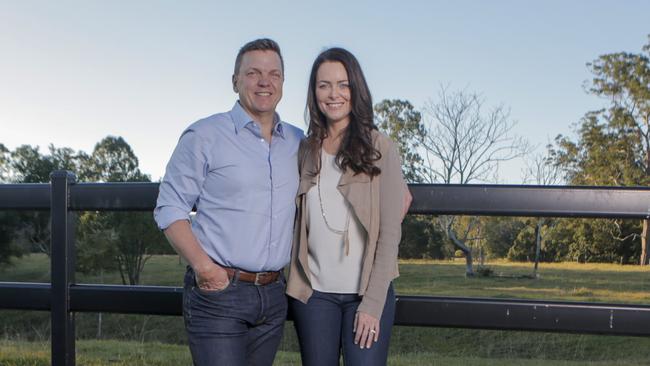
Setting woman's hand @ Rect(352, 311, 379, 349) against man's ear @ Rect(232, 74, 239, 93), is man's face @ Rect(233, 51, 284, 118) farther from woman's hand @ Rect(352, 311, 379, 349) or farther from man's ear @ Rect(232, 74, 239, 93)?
woman's hand @ Rect(352, 311, 379, 349)

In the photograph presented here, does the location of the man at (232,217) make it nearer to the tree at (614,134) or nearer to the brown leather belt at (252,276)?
the brown leather belt at (252,276)

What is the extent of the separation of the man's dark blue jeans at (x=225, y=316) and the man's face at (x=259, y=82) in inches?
23.3

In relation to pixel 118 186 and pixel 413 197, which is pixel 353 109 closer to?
pixel 413 197

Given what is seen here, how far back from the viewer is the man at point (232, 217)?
2221 mm

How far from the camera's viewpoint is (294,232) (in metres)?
2.37

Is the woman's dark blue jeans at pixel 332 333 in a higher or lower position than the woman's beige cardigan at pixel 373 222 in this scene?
lower

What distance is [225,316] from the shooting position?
224cm

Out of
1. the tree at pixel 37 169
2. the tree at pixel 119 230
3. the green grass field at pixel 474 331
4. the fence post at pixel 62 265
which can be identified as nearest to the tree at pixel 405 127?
the green grass field at pixel 474 331

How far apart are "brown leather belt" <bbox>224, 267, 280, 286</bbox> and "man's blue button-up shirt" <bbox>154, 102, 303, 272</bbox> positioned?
0.7 inches

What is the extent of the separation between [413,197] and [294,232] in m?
0.52

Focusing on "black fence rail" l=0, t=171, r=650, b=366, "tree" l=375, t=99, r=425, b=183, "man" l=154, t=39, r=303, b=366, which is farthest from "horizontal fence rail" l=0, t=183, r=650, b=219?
"tree" l=375, t=99, r=425, b=183

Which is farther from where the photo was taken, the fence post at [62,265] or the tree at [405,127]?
the tree at [405,127]

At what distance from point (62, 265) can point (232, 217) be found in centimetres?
112

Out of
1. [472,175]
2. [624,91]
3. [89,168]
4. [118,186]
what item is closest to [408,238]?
[472,175]
